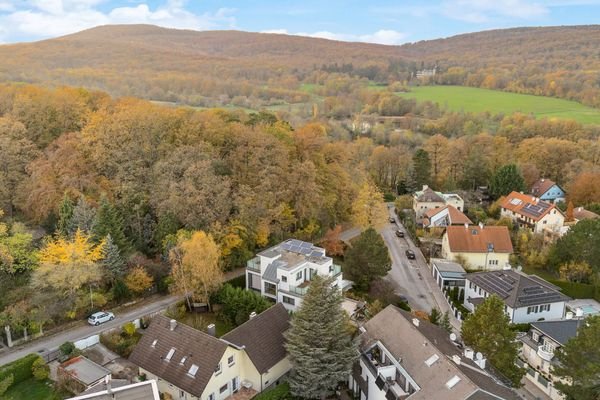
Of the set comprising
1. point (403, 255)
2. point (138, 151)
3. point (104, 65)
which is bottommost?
point (403, 255)

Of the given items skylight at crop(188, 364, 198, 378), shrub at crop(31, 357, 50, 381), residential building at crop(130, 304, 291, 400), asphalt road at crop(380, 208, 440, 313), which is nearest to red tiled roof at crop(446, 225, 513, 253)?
asphalt road at crop(380, 208, 440, 313)

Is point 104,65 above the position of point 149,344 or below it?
above

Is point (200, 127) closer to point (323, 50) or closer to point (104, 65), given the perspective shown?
point (104, 65)

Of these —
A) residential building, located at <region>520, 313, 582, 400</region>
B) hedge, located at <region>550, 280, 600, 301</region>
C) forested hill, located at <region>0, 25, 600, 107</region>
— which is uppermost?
forested hill, located at <region>0, 25, 600, 107</region>

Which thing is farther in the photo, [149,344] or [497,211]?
[497,211]

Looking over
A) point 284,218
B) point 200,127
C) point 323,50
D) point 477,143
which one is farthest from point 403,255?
point 323,50

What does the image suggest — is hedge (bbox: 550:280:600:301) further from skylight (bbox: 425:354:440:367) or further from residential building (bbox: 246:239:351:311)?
skylight (bbox: 425:354:440:367)
